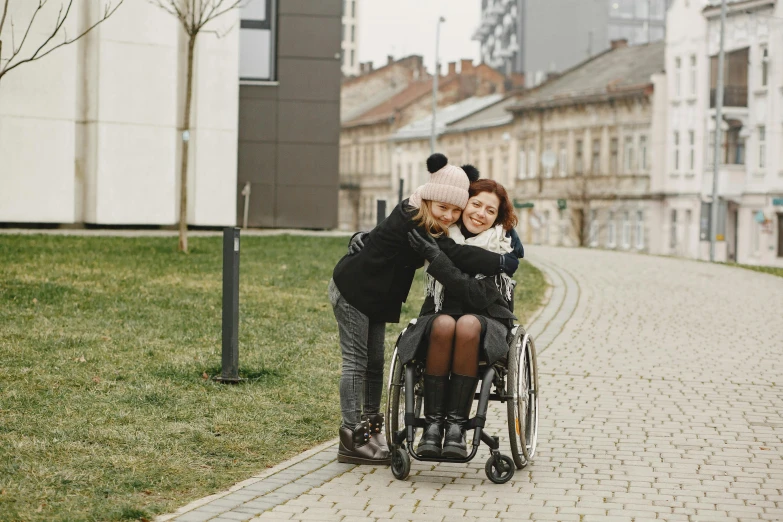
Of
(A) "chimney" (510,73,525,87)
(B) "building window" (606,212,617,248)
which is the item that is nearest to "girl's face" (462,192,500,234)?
(B) "building window" (606,212,617,248)

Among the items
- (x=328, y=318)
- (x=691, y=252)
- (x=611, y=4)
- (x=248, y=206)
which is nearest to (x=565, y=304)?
(x=328, y=318)

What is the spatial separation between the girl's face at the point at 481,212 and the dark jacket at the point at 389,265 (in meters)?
0.14

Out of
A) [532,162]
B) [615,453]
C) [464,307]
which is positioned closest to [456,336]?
[464,307]

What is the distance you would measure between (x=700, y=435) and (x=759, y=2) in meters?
52.8

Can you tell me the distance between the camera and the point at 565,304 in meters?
17.9

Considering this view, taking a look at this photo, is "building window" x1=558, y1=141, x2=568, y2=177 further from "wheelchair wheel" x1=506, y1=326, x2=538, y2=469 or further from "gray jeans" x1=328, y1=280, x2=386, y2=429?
"gray jeans" x1=328, y1=280, x2=386, y2=429

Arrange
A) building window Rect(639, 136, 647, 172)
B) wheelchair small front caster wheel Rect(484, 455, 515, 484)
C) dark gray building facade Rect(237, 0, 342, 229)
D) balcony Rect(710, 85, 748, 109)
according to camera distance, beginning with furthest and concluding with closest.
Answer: building window Rect(639, 136, 647, 172) → balcony Rect(710, 85, 748, 109) → dark gray building facade Rect(237, 0, 342, 229) → wheelchair small front caster wheel Rect(484, 455, 515, 484)

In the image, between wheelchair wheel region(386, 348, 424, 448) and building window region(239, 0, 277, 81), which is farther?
building window region(239, 0, 277, 81)

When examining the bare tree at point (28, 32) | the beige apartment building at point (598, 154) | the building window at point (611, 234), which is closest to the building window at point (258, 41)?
the bare tree at point (28, 32)

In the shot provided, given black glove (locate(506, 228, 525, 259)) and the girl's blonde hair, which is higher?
the girl's blonde hair

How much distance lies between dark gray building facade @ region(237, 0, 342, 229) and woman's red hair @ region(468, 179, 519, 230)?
31.7 m

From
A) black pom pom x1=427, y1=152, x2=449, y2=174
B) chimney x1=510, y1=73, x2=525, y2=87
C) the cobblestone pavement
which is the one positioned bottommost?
the cobblestone pavement

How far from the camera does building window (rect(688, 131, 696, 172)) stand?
2453 inches

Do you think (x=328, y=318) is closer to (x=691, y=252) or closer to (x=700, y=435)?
(x=700, y=435)
